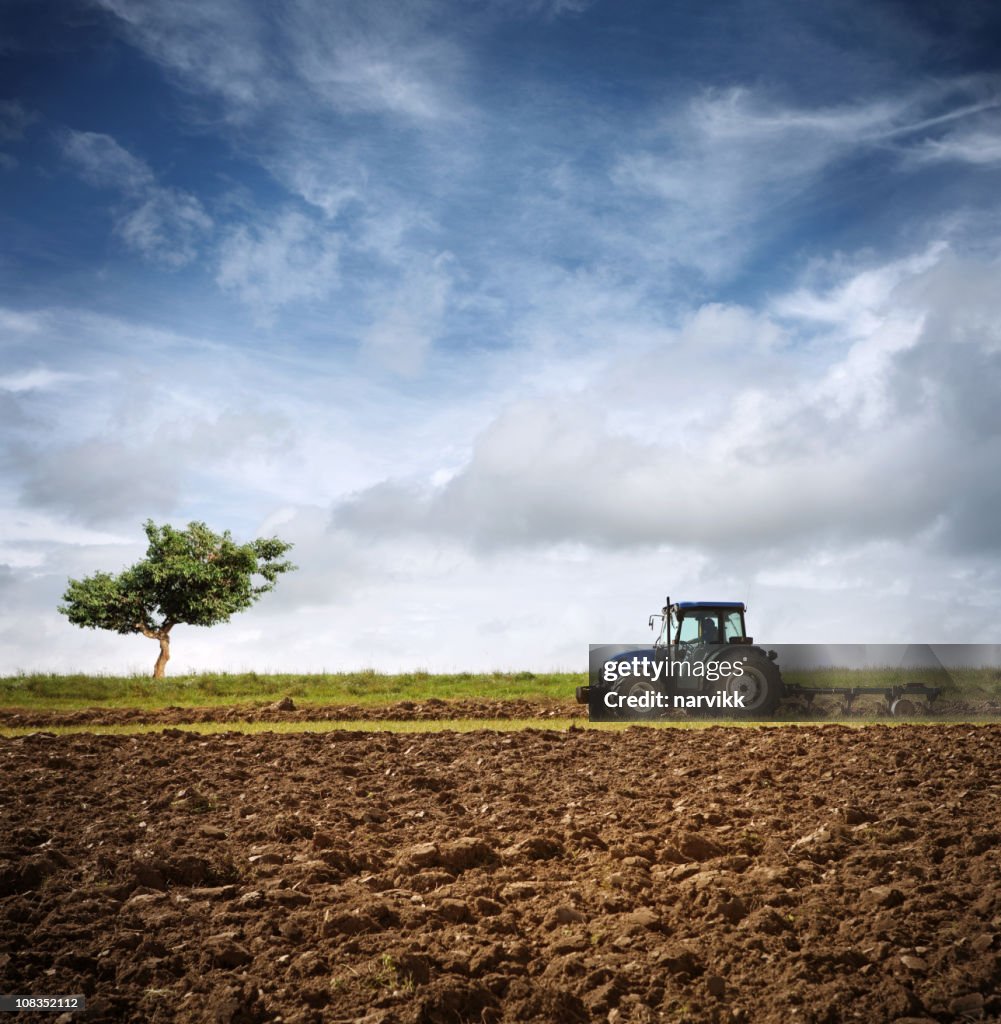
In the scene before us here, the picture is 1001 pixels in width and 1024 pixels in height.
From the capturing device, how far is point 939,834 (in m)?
8.34

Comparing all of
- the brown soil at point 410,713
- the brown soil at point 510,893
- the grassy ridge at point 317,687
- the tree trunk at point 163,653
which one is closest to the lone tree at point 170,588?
the tree trunk at point 163,653

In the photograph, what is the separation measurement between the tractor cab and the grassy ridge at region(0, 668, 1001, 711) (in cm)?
482

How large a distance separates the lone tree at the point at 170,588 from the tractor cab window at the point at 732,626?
24.5 m

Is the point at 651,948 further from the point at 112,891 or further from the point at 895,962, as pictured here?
the point at 112,891

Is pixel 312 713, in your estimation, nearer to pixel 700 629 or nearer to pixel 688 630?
pixel 688 630

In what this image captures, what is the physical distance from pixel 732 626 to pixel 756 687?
5.49 ft

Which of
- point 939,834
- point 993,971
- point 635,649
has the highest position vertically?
point 635,649

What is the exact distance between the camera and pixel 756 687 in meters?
22.4

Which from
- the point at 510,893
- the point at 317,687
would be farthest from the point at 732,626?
the point at 510,893

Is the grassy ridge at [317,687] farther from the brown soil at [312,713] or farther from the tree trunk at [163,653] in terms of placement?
the tree trunk at [163,653]

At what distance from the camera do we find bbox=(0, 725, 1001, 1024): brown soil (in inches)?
234

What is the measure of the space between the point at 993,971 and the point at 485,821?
4.58 m

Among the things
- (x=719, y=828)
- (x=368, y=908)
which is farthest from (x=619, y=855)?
(x=368, y=908)

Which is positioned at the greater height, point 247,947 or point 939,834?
point 939,834
